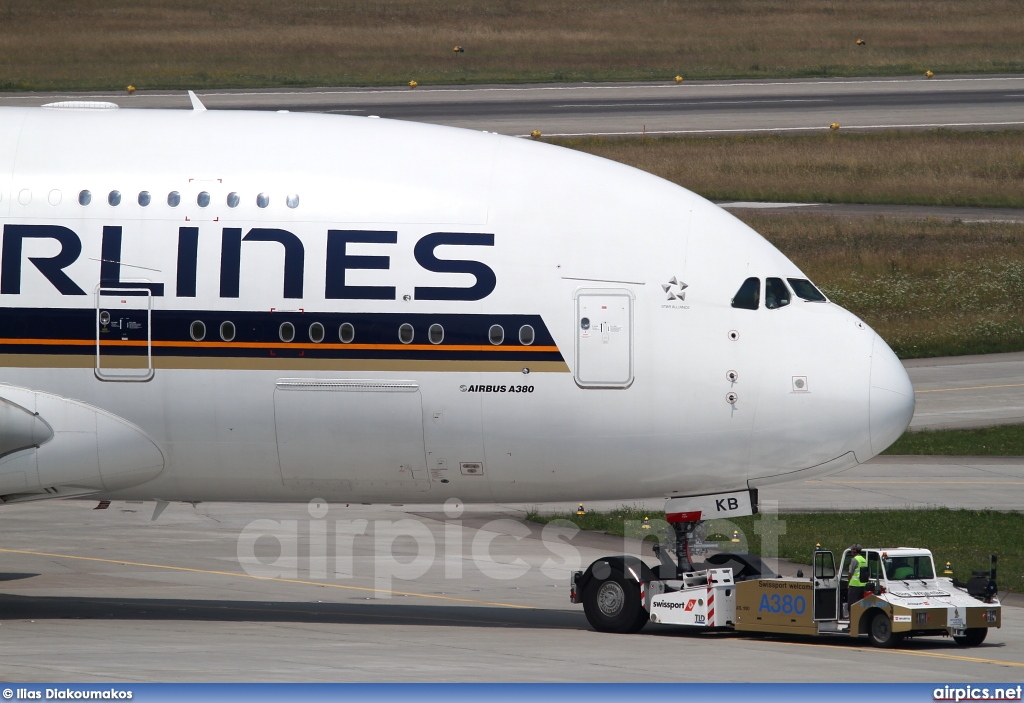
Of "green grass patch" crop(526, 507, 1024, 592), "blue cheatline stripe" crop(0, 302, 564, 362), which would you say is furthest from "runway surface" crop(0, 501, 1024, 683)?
"blue cheatline stripe" crop(0, 302, 564, 362)

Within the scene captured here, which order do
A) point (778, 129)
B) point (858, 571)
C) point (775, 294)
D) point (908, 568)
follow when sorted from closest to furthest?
point (858, 571), point (775, 294), point (908, 568), point (778, 129)

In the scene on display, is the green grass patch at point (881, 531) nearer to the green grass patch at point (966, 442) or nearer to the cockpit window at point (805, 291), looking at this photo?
the cockpit window at point (805, 291)

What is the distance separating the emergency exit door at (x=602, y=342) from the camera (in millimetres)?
21188

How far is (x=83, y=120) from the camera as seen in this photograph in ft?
73.8

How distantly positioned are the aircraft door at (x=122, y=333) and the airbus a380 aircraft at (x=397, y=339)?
3 cm

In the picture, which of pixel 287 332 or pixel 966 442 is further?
pixel 966 442

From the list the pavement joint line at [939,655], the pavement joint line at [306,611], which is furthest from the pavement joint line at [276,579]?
the pavement joint line at [939,655]

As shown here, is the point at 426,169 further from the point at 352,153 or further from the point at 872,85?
the point at 872,85

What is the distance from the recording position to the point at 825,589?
2148 cm

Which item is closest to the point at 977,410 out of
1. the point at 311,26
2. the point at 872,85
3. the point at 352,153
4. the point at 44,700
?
the point at 352,153

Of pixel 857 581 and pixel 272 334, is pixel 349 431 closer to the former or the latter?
pixel 272 334

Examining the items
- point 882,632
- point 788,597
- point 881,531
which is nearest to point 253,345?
point 788,597

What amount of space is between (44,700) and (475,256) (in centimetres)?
887

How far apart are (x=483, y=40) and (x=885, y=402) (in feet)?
270
